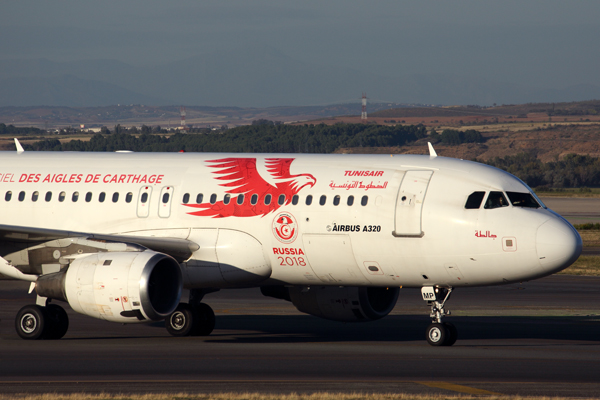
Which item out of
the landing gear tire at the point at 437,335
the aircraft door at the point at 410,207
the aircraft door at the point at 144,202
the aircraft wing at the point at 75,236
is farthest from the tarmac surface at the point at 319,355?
the aircraft door at the point at 144,202

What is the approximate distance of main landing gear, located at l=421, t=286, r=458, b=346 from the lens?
22.0 m

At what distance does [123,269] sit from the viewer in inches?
834

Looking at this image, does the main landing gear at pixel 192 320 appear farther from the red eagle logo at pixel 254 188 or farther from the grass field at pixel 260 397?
the grass field at pixel 260 397

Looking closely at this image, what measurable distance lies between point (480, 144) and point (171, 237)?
484 ft

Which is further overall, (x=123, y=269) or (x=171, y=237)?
(x=171, y=237)

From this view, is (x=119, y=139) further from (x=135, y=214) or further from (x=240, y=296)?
(x=135, y=214)

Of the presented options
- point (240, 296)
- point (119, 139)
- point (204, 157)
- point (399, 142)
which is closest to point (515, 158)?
point (399, 142)

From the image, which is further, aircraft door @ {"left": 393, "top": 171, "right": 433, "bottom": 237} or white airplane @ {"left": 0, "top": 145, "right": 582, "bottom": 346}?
aircraft door @ {"left": 393, "top": 171, "right": 433, "bottom": 237}

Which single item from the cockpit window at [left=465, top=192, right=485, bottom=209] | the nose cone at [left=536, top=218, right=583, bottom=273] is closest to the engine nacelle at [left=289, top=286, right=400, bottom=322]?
the cockpit window at [left=465, top=192, right=485, bottom=209]

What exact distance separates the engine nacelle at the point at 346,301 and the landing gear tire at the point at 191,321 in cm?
242

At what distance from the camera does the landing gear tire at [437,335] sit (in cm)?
A: 2200

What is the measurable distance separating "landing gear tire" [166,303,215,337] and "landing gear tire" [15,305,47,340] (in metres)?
3.52

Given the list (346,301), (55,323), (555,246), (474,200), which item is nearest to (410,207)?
(474,200)

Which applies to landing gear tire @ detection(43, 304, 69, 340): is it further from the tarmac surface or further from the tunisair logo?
the tunisair logo
